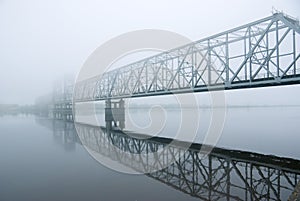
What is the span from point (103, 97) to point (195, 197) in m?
58.5

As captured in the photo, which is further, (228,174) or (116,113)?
(116,113)

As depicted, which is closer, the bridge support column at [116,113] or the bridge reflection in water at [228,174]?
the bridge reflection in water at [228,174]

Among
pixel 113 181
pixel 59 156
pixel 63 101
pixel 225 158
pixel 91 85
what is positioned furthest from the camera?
pixel 63 101

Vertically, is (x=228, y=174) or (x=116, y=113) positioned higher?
(x=116, y=113)

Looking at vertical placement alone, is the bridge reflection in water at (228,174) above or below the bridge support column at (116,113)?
below

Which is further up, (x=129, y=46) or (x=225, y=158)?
(x=129, y=46)

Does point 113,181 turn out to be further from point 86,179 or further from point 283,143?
point 283,143

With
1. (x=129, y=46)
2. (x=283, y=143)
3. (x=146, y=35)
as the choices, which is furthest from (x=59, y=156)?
(x=283, y=143)

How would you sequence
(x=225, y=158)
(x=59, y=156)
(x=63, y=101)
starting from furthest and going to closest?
(x=63, y=101), (x=59, y=156), (x=225, y=158)

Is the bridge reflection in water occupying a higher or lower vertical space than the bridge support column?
lower

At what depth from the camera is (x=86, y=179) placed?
12438 mm

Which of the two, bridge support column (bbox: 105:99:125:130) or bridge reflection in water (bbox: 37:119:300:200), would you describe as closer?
bridge reflection in water (bbox: 37:119:300:200)

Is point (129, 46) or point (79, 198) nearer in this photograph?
point (79, 198)

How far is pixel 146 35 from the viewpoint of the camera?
75.0 feet
